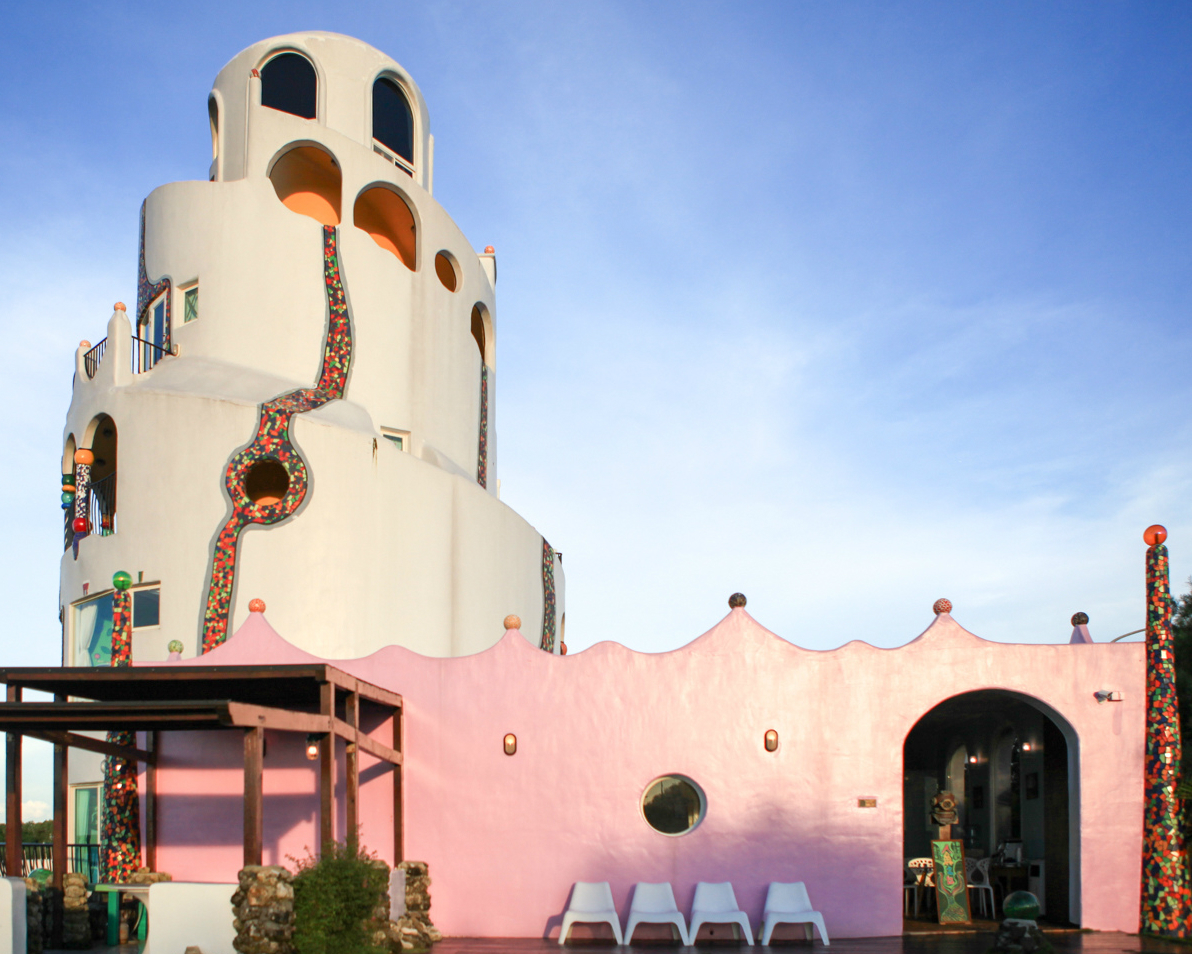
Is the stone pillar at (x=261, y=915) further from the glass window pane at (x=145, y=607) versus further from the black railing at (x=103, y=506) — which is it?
the black railing at (x=103, y=506)

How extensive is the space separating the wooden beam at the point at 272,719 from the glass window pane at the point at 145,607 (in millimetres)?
5345

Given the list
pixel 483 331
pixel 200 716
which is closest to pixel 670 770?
pixel 200 716

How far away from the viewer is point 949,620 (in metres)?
12.3

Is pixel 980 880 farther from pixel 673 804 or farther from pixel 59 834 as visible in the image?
pixel 59 834

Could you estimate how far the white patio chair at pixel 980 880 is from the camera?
13984 mm

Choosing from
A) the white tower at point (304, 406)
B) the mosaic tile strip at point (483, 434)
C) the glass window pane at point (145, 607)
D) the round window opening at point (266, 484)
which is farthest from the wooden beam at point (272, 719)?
the mosaic tile strip at point (483, 434)

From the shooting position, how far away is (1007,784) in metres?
15.3

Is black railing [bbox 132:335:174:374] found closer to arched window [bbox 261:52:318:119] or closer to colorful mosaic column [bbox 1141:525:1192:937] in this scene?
arched window [bbox 261:52:318:119]

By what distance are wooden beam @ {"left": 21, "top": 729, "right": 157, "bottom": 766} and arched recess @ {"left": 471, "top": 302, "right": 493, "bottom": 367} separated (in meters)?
9.42

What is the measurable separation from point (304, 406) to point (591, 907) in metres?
7.64

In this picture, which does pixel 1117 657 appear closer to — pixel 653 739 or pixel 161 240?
pixel 653 739

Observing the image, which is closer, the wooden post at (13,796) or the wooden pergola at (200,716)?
the wooden pergola at (200,716)

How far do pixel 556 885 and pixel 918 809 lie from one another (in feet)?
27.3

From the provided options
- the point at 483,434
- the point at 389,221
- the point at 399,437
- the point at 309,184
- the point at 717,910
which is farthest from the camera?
the point at 309,184
